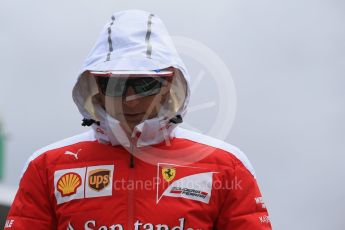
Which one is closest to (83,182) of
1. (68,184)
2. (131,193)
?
(68,184)

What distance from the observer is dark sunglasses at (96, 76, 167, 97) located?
16.5 feet

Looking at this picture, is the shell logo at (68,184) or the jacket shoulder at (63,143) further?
the jacket shoulder at (63,143)

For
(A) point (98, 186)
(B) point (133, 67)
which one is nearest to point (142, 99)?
(B) point (133, 67)

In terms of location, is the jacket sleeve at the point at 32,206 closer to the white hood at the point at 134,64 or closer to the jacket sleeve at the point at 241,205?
the white hood at the point at 134,64

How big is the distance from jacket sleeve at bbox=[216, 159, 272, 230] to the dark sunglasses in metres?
0.64

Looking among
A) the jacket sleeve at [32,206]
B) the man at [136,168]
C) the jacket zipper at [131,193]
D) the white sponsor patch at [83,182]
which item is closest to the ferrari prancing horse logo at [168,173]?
the man at [136,168]

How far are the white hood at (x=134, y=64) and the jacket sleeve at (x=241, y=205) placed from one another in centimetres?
49

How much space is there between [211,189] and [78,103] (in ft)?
3.33

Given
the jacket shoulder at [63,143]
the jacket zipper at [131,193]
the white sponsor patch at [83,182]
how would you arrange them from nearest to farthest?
the jacket zipper at [131,193]
the white sponsor patch at [83,182]
the jacket shoulder at [63,143]

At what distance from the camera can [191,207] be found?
4.97 metres

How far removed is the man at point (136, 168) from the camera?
16.3 ft

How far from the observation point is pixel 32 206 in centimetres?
510

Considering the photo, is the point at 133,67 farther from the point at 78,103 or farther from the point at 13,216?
the point at 13,216

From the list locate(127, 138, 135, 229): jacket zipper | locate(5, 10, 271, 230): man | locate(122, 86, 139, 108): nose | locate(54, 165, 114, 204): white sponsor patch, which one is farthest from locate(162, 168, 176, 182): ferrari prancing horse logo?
locate(122, 86, 139, 108): nose
